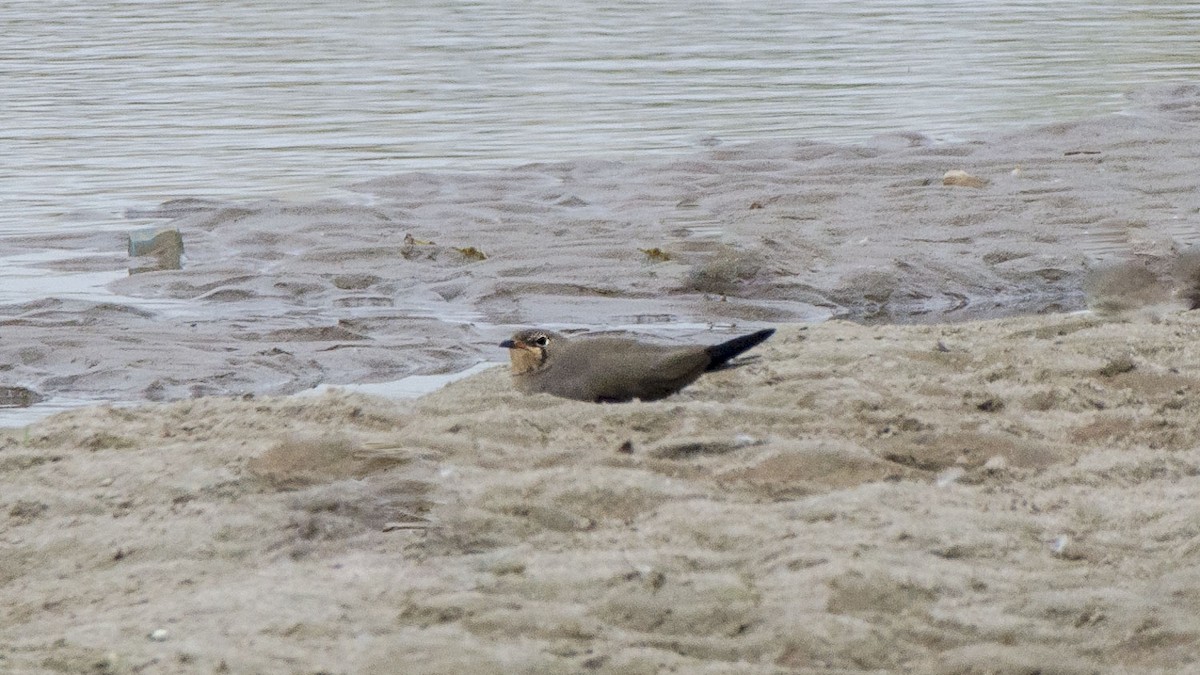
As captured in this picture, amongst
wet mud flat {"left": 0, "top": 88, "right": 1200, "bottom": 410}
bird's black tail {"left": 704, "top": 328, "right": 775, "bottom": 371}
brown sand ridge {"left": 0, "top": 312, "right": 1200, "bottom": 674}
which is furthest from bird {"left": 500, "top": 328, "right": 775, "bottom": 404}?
wet mud flat {"left": 0, "top": 88, "right": 1200, "bottom": 410}

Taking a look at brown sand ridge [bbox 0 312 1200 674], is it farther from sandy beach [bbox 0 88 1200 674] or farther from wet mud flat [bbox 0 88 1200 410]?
wet mud flat [bbox 0 88 1200 410]

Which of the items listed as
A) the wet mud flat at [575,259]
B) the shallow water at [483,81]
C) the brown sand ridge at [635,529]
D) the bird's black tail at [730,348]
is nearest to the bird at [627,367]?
the bird's black tail at [730,348]

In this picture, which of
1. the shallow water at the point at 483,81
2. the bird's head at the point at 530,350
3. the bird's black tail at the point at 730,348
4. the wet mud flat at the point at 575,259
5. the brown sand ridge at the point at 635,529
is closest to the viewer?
the brown sand ridge at the point at 635,529

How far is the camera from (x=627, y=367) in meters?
5.29

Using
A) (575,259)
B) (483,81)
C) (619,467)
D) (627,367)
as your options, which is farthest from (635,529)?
(483,81)

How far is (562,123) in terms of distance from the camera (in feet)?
44.3

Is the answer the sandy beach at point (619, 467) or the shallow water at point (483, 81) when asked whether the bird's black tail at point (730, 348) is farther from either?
the shallow water at point (483, 81)

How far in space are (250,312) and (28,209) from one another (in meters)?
3.04

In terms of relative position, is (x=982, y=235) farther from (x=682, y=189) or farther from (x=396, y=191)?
(x=396, y=191)

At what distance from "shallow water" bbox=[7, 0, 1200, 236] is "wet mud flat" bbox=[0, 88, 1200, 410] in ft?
3.07

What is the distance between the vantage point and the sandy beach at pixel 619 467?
3.36 metres

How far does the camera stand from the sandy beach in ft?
11.0

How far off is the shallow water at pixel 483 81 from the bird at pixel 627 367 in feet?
17.0

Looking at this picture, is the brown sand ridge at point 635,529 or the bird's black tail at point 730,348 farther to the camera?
the bird's black tail at point 730,348
